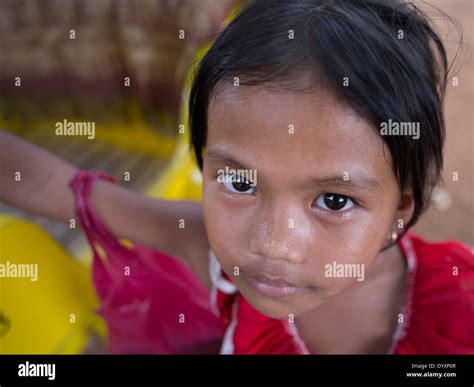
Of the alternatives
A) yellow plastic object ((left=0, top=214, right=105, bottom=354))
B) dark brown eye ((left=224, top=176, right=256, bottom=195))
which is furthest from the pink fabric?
dark brown eye ((left=224, top=176, right=256, bottom=195))

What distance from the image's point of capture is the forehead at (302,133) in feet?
1.56

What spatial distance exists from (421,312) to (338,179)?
26cm

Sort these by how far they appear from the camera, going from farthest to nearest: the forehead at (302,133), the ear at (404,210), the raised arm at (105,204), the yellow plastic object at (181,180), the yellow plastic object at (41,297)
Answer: the yellow plastic object at (181,180), the yellow plastic object at (41,297), the raised arm at (105,204), the ear at (404,210), the forehead at (302,133)

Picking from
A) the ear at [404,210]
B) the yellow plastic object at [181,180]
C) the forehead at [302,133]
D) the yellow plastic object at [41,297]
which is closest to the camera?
the forehead at [302,133]

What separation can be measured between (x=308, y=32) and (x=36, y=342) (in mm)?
589

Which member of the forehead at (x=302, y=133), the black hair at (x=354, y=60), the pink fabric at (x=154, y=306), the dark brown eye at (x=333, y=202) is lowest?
the pink fabric at (x=154, y=306)

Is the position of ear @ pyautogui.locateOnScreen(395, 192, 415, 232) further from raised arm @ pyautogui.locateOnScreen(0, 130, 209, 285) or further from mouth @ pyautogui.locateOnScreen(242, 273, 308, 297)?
raised arm @ pyautogui.locateOnScreen(0, 130, 209, 285)

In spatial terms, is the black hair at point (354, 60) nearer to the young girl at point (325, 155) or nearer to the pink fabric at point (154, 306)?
the young girl at point (325, 155)

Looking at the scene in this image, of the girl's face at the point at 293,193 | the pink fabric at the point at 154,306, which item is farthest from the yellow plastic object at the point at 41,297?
the girl's face at the point at 293,193

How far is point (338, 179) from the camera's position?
19.3 inches

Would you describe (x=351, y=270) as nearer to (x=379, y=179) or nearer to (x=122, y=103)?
(x=379, y=179)

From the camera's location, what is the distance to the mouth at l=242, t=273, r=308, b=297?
0.54m

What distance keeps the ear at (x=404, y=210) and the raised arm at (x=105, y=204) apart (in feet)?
0.78

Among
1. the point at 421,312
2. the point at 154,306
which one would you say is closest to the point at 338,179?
the point at 421,312
